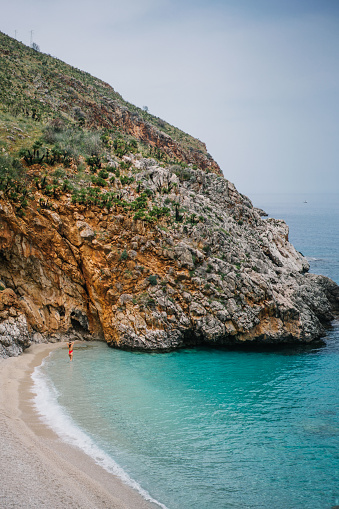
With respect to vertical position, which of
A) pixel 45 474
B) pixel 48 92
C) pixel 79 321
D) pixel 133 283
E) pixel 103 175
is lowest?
pixel 45 474

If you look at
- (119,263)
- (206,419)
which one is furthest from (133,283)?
(206,419)

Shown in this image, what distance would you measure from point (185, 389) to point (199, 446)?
5510 mm

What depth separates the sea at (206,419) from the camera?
1288cm

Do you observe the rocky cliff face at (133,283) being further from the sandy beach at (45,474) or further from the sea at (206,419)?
the sandy beach at (45,474)

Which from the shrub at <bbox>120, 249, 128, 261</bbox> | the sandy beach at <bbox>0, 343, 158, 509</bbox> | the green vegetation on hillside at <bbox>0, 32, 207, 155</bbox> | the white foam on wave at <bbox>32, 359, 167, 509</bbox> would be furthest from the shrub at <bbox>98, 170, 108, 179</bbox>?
the sandy beach at <bbox>0, 343, 158, 509</bbox>

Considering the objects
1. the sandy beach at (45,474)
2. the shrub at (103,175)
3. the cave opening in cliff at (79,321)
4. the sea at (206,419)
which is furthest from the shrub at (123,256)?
the sandy beach at (45,474)

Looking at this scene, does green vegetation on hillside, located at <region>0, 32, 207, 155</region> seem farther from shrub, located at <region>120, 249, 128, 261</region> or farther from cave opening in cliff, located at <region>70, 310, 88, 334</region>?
cave opening in cliff, located at <region>70, 310, 88, 334</region>

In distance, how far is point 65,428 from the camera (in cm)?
1592

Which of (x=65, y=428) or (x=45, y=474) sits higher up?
A: (x=45, y=474)

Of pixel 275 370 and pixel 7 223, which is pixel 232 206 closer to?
pixel 275 370

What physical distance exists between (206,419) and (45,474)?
24.4 ft

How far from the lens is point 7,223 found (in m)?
25.1

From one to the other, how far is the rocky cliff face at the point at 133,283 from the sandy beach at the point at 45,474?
31.0 feet

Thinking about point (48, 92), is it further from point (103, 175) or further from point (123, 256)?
point (123, 256)
